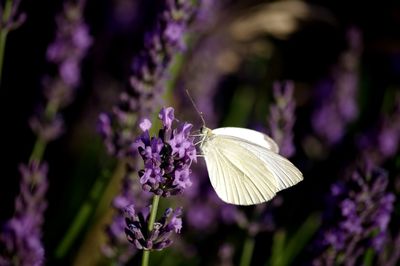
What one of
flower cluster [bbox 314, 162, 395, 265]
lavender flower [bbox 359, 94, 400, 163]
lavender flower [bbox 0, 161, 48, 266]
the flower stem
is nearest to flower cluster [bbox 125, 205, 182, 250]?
the flower stem

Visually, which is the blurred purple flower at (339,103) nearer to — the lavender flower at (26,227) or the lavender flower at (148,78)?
the lavender flower at (148,78)

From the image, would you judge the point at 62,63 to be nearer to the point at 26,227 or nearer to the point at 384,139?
the point at 26,227

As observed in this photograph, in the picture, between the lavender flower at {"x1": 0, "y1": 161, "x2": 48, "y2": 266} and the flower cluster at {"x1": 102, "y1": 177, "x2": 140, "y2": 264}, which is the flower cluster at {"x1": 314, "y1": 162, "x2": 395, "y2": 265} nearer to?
the flower cluster at {"x1": 102, "y1": 177, "x2": 140, "y2": 264}

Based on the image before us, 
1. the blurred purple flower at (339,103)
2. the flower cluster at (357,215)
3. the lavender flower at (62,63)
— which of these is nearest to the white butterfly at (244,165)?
the flower cluster at (357,215)

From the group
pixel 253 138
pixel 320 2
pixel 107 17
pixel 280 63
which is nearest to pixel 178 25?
pixel 253 138

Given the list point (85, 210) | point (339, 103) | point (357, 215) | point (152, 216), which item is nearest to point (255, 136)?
point (357, 215)
